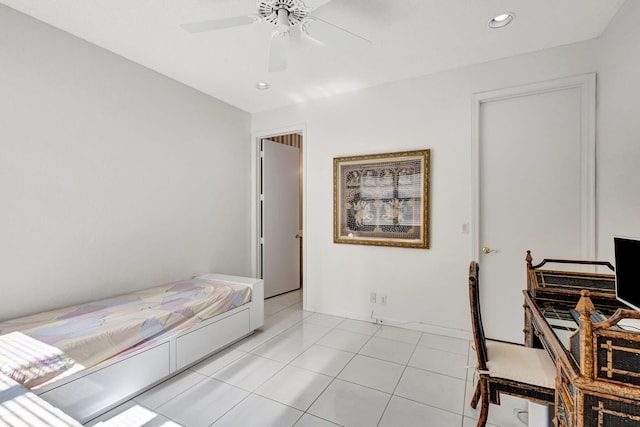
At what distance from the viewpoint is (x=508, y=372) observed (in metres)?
1.47

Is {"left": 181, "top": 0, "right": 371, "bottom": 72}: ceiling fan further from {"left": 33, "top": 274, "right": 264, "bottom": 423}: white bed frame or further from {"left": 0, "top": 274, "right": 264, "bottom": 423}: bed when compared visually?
{"left": 33, "top": 274, "right": 264, "bottom": 423}: white bed frame

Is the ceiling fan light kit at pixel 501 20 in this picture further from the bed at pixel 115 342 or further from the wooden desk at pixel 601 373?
the bed at pixel 115 342

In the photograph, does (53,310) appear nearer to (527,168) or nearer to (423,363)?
(423,363)

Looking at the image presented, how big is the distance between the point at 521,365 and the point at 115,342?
2446mm

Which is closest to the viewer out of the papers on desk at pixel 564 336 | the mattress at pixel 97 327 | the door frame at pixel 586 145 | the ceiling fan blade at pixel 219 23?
the papers on desk at pixel 564 336

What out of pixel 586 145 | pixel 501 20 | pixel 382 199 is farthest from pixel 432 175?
pixel 501 20

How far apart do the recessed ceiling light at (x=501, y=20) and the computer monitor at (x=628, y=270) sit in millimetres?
1711

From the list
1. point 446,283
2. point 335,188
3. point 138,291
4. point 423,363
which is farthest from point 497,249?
point 138,291

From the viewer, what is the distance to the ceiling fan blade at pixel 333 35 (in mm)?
1799

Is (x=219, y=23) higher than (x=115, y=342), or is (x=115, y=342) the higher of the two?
(x=219, y=23)

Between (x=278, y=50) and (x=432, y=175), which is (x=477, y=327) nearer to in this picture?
(x=432, y=175)

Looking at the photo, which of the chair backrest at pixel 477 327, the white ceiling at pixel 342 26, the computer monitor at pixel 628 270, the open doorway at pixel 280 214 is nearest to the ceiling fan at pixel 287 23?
the white ceiling at pixel 342 26

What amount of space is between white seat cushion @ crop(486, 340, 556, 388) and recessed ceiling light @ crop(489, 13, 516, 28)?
7.56 ft

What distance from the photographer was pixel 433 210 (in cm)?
299
